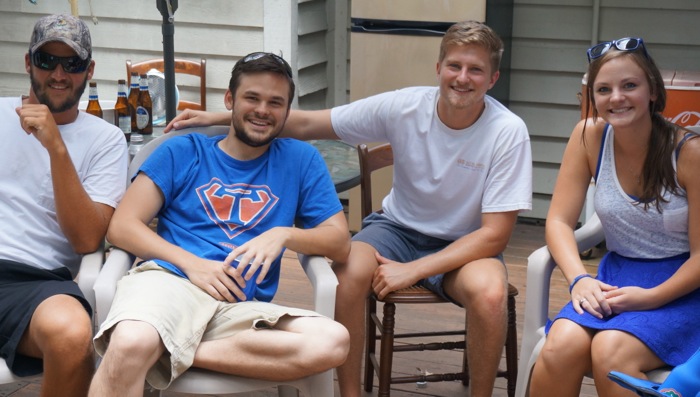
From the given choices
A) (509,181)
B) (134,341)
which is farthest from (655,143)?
(134,341)

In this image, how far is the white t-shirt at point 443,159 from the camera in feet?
9.11

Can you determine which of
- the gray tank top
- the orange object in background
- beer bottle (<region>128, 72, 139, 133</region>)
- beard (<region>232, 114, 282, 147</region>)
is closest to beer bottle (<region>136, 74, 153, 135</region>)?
beer bottle (<region>128, 72, 139, 133</region>)

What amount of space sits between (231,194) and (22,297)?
606mm

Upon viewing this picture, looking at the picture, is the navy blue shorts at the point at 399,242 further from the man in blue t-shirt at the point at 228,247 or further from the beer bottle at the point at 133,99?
the beer bottle at the point at 133,99

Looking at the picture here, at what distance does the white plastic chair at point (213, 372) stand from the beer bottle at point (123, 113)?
0.49 metres

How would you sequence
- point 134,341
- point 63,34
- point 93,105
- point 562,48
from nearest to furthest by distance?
point 134,341
point 63,34
point 93,105
point 562,48

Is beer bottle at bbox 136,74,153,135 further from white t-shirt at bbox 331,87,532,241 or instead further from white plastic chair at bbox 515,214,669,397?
white plastic chair at bbox 515,214,669,397

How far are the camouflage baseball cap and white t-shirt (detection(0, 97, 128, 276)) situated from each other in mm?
211

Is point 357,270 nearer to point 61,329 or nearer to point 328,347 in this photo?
point 328,347

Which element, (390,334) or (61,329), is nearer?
(61,329)

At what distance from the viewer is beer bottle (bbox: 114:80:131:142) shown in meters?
3.18

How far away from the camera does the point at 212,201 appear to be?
2625 millimetres

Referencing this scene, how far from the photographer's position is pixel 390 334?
279 cm

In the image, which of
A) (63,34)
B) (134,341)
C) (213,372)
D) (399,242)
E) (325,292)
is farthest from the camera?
(399,242)
